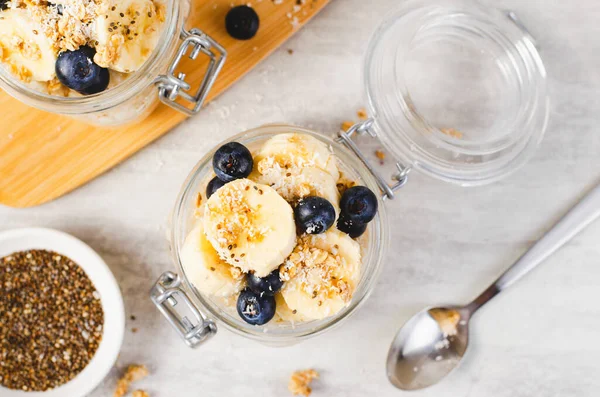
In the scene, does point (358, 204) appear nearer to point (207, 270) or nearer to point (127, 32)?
point (207, 270)

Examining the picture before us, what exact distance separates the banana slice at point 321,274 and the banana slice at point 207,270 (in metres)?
0.08

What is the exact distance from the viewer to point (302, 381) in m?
1.26

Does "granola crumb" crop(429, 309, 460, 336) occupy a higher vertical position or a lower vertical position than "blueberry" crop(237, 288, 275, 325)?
lower

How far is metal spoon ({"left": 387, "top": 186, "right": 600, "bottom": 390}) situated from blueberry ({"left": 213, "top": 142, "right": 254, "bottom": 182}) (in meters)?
0.60

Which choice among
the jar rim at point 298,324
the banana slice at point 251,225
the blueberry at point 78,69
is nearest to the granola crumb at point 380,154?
the jar rim at point 298,324

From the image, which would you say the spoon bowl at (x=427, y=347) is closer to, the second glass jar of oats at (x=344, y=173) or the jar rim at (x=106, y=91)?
the second glass jar of oats at (x=344, y=173)

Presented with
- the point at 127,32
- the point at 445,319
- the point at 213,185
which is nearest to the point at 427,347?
the point at 445,319

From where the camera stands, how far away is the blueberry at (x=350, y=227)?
3.04 feet

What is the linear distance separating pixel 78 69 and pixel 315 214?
1.43 feet

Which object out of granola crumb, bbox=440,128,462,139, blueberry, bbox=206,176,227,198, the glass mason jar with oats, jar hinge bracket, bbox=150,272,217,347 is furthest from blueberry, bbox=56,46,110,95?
granola crumb, bbox=440,128,462,139

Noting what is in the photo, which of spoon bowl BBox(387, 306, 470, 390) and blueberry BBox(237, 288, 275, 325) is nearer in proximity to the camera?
blueberry BBox(237, 288, 275, 325)

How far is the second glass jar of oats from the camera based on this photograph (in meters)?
0.85

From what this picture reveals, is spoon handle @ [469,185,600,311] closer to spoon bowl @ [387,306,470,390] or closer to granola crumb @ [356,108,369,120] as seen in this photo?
spoon bowl @ [387,306,470,390]

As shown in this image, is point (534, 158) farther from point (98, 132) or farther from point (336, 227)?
point (98, 132)
